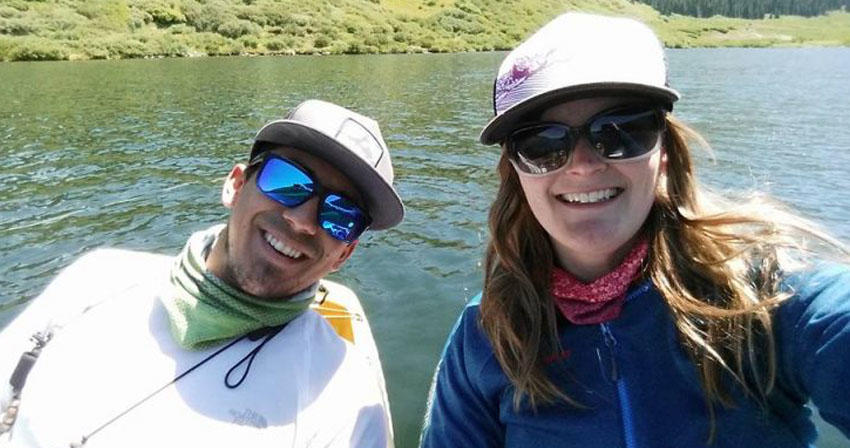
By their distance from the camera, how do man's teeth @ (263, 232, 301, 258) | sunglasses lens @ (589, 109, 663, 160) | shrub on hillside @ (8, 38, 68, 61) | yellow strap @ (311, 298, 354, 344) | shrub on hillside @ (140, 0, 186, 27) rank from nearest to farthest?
1. sunglasses lens @ (589, 109, 663, 160)
2. man's teeth @ (263, 232, 301, 258)
3. yellow strap @ (311, 298, 354, 344)
4. shrub on hillside @ (8, 38, 68, 61)
5. shrub on hillside @ (140, 0, 186, 27)

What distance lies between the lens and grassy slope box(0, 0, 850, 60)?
52.9m

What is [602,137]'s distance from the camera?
234 centimetres

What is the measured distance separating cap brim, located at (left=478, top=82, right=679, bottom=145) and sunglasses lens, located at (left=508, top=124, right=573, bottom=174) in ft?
0.21

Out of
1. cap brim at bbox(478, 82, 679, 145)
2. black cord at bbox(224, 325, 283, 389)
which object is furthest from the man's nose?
cap brim at bbox(478, 82, 679, 145)

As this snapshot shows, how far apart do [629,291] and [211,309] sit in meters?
2.08

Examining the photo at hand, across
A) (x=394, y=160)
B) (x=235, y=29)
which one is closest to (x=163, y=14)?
(x=235, y=29)

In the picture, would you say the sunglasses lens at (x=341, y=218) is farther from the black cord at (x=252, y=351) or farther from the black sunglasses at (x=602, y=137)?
the black sunglasses at (x=602, y=137)

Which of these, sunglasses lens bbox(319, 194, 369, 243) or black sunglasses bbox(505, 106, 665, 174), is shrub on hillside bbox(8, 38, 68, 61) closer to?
sunglasses lens bbox(319, 194, 369, 243)

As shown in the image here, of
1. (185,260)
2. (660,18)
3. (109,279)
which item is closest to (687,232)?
(185,260)

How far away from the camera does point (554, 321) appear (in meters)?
2.64

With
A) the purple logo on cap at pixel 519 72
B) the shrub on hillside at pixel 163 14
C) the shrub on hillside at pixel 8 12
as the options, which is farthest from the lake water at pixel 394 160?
the shrub on hillside at pixel 163 14

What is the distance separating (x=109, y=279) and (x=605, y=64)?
301cm

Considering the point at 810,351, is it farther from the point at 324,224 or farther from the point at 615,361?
the point at 324,224

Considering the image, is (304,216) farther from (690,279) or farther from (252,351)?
(690,279)
